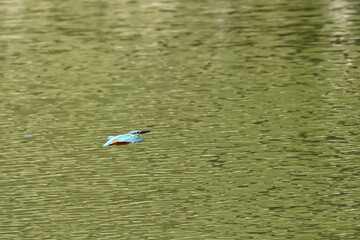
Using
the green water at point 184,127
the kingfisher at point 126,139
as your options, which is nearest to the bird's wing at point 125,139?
the kingfisher at point 126,139

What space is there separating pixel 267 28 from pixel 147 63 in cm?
429

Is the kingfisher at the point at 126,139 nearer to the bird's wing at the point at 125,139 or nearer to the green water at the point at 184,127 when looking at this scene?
the bird's wing at the point at 125,139

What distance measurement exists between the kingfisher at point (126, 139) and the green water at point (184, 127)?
115 mm

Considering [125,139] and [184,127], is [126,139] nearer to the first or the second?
[125,139]

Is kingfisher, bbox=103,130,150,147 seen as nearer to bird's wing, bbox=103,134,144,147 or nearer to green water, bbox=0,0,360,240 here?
bird's wing, bbox=103,134,144,147

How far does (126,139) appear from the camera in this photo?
482 inches

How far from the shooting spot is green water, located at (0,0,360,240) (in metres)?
9.53

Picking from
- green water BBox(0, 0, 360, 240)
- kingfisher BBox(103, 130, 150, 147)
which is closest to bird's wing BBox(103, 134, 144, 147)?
kingfisher BBox(103, 130, 150, 147)

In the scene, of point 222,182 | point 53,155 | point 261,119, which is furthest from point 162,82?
point 222,182

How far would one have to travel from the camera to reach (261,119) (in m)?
13.3

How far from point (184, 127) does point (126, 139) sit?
112 cm

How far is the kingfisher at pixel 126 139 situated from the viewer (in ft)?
39.8

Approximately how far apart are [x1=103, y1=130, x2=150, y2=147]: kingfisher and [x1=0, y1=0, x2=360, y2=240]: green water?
0.11 meters

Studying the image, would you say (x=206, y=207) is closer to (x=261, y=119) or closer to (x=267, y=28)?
(x=261, y=119)
